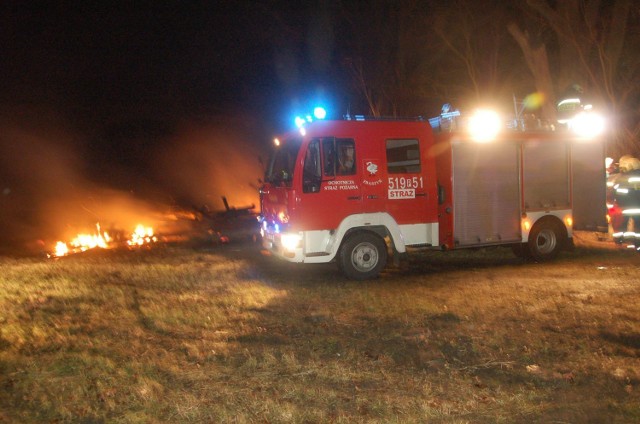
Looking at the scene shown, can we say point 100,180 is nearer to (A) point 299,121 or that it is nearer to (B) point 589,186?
(A) point 299,121

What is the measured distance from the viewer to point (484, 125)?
10453 mm

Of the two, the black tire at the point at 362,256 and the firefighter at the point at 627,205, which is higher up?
the firefighter at the point at 627,205

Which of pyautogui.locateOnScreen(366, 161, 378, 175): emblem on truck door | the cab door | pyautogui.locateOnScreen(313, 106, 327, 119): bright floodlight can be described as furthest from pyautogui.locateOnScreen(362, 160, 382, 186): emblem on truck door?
pyautogui.locateOnScreen(313, 106, 327, 119): bright floodlight

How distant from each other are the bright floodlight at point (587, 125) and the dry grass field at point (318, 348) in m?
3.24

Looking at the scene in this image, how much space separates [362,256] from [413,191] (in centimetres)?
136

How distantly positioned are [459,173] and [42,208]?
19.4 m

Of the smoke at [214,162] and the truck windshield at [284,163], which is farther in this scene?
the smoke at [214,162]

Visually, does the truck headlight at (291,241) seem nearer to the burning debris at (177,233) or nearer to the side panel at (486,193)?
the side panel at (486,193)

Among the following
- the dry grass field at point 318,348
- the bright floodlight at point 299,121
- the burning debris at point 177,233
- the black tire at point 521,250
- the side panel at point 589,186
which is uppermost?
the bright floodlight at point 299,121

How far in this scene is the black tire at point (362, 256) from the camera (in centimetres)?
939

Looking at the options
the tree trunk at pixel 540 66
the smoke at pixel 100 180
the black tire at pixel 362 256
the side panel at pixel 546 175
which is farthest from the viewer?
the smoke at pixel 100 180

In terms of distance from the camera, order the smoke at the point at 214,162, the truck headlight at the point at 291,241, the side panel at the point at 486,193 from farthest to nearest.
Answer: the smoke at the point at 214,162, the side panel at the point at 486,193, the truck headlight at the point at 291,241

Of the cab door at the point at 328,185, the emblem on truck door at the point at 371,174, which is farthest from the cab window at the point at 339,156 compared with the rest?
the emblem on truck door at the point at 371,174

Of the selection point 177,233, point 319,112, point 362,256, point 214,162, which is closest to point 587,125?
point 362,256
